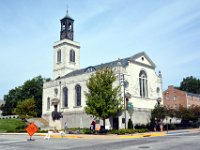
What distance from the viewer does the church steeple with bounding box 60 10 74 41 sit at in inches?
2440

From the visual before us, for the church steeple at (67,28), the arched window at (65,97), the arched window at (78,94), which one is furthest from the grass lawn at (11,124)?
the church steeple at (67,28)

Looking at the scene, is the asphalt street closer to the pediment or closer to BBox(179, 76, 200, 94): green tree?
the pediment

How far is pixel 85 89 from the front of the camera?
4847 centimetres

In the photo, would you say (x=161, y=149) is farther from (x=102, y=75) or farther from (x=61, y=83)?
(x=61, y=83)

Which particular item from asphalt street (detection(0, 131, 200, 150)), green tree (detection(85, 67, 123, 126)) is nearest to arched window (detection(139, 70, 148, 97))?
green tree (detection(85, 67, 123, 126))

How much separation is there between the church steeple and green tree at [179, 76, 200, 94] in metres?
61.9

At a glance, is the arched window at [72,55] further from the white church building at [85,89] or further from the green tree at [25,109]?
the green tree at [25,109]

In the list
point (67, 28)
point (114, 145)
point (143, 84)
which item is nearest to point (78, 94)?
point (143, 84)

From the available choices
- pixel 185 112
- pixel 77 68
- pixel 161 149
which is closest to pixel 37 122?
pixel 77 68

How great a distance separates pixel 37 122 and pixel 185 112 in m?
29.1

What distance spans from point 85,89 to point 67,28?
20.8 meters

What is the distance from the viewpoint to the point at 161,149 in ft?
45.4

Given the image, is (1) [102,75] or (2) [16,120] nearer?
(1) [102,75]

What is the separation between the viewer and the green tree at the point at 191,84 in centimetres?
10444
